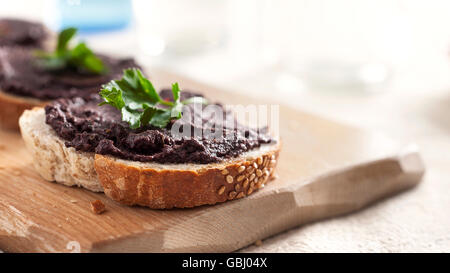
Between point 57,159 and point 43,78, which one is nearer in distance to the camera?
point 57,159

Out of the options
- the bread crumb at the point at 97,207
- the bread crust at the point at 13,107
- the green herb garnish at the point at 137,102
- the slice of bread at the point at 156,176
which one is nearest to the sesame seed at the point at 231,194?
the slice of bread at the point at 156,176

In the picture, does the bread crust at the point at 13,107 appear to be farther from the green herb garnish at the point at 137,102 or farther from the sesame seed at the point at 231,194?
the sesame seed at the point at 231,194

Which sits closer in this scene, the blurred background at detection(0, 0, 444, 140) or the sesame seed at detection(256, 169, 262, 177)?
the sesame seed at detection(256, 169, 262, 177)

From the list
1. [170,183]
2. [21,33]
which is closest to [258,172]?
[170,183]

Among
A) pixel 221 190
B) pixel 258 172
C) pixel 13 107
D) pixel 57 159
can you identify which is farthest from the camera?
pixel 13 107

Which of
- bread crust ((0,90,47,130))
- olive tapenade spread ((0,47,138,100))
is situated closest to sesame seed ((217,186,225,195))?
olive tapenade spread ((0,47,138,100))

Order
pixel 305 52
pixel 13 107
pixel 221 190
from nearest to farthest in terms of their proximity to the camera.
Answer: pixel 221 190 < pixel 13 107 < pixel 305 52

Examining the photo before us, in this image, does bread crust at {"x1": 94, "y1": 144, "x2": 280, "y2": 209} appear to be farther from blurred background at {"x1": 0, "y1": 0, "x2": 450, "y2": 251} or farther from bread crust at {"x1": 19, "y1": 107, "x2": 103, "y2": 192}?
blurred background at {"x1": 0, "y1": 0, "x2": 450, "y2": 251}

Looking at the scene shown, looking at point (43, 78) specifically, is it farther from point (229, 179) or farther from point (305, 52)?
point (305, 52)
